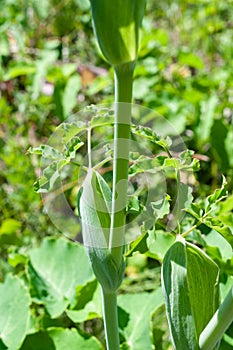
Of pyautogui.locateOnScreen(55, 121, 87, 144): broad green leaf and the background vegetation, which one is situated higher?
pyautogui.locateOnScreen(55, 121, 87, 144): broad green leaf

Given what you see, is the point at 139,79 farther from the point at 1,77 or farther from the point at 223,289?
the point at 223,289

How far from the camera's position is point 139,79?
155 cm

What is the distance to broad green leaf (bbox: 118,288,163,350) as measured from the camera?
0.89m

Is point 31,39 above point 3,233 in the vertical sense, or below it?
above

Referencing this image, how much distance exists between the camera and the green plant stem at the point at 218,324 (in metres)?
0.52

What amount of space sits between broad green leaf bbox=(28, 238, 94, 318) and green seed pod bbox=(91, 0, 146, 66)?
56 centimetres

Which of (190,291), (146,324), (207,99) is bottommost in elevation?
(146,324)

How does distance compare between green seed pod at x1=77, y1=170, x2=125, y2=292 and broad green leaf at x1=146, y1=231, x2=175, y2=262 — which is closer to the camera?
green seed pod at x1=77, y1=170, x2=125, y2=292

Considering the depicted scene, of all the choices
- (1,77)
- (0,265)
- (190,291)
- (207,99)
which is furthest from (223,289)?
(1,77)

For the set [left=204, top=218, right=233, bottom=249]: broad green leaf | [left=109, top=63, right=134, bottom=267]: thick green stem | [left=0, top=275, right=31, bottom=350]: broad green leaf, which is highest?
[left=109, top=63, right=134, bottom=267]: thick green stem

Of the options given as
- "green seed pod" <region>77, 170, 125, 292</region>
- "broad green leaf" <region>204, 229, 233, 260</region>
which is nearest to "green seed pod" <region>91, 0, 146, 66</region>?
"green seed pod" <region>77, 170, 125, 292</region>

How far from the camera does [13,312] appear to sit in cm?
87

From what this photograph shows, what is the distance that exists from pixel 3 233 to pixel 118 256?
0.83 m

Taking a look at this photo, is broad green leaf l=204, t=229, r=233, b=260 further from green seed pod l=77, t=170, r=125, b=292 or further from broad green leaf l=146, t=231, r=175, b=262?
green seed pod l=77, t=170, r=125, b=292
